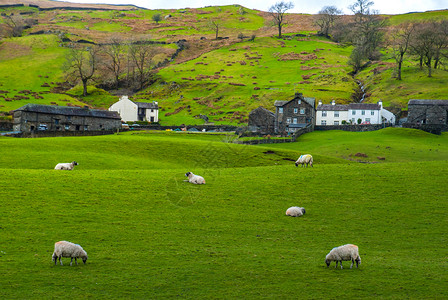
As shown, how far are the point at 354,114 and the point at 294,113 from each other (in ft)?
50.9

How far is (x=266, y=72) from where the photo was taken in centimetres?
17950

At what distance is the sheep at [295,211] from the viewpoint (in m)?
30.4

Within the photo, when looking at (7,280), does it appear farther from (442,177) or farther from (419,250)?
(442,177)

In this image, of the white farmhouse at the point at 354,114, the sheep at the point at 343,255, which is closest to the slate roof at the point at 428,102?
the white farmhouse at the point at 354,114

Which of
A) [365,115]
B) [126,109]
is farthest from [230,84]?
[365,115]

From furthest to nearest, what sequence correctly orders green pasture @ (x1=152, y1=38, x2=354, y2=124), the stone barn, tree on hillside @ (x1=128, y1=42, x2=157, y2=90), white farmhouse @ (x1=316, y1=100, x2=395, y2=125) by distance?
tree on hillside @ (x1=128, y1=42, x2=157, y2=90) < green pasture @ (x1=152, y1=38, x2=354, y2=124) < the stone barn < white farmhouse @ (x1=316, y1=100, x2=395, y2=125)

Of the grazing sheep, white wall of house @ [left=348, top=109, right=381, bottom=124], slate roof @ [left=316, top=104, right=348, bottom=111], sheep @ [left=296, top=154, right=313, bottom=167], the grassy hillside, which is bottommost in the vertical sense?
the grazing sheep

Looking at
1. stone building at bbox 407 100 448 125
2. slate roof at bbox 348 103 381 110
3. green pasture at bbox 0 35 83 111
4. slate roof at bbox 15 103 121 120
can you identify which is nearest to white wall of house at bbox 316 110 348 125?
slate roof at bbox 348 103 381 110

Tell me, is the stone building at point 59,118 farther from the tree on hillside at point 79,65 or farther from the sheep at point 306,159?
the sheep at point 306,159

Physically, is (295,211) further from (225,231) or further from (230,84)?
(230,84)

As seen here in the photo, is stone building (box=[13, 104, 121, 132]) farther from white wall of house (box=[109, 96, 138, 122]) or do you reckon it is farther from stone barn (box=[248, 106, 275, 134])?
stone barn (box=[248, 106, 275, 134])

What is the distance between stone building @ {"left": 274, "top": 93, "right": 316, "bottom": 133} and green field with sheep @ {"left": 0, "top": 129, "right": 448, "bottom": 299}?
71.5 m

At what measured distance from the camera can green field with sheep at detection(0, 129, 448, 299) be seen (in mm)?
18922

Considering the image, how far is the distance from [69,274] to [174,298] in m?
5.03
